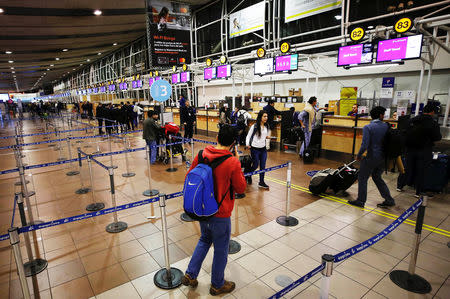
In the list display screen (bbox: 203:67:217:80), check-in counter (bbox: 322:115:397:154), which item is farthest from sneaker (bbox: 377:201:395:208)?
display screen (bbox: 203:67:217:80)

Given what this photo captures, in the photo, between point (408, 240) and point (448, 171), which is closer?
point (408, 240)

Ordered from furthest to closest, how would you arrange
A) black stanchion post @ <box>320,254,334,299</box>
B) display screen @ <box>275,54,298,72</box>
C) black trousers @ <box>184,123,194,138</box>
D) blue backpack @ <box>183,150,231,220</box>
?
black trousers @ <box>184,123,194,138</box> < display screen @ <box>275,54,298,72</box> < blue backpack @ <box>183,150,231,220</box> < black stanchion post @ <box>320,254,334,299</box>

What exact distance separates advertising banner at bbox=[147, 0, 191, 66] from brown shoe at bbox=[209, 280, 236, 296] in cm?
960

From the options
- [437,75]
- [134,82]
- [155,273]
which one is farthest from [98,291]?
[134,82]

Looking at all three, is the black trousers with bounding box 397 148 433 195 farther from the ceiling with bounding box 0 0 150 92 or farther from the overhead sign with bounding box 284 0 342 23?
the ceiling with bounding box 0 0 150 92

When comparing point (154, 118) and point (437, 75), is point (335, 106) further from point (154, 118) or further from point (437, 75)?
point (154, 118)

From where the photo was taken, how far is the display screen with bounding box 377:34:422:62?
21.7 ft

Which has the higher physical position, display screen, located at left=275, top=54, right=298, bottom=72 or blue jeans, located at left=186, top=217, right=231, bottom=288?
display screen, located at left=275, top=54, right=298, bottom=72

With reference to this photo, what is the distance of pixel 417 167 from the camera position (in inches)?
204

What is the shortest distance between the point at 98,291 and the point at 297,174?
5.49 metres

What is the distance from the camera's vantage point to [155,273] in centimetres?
312

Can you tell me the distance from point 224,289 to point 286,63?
8947mm

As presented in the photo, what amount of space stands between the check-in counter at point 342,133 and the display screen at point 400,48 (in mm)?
1809

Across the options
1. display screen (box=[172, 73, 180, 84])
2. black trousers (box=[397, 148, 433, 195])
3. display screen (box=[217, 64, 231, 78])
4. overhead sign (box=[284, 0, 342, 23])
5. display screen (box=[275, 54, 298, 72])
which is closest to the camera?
black trousers (box=[397, 148, 433, 195])
